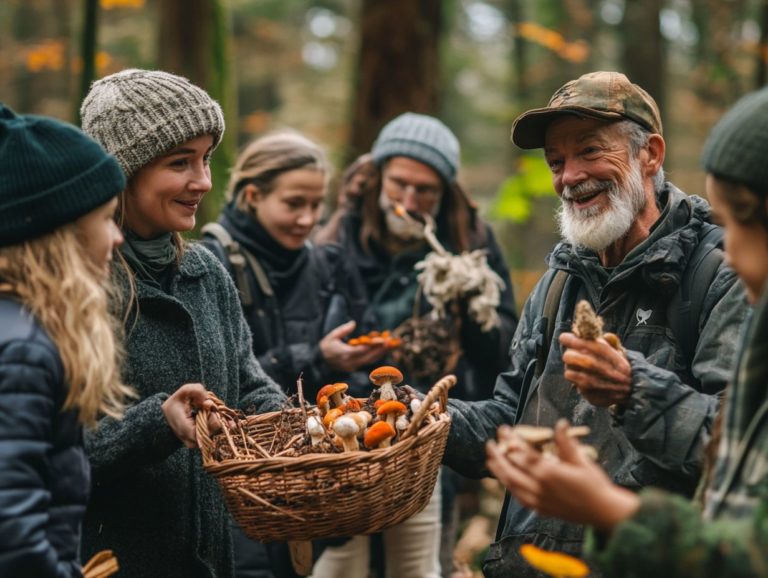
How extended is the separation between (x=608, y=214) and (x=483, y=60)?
19.1 meters

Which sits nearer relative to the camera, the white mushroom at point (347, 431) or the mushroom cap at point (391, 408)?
the white mushroom at point (347, 431)

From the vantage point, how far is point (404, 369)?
542cm

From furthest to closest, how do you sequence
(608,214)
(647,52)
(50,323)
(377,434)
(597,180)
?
(647,52) < (597,180) < (608,214) < (377,434) < (50,323)

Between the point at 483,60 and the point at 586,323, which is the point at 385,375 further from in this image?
the point at 483,60

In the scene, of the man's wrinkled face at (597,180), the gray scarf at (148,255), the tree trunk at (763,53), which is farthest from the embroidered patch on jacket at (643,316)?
the tree trunk at (763,53)

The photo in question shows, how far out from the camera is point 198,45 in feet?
23.1

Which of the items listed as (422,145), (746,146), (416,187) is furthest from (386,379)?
(422,145)

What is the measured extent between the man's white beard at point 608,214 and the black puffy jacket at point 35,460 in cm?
205

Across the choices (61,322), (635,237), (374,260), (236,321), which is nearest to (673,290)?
(635,237)

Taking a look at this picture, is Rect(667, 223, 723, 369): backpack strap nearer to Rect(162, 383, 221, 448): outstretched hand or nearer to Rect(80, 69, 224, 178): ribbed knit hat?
Rect(162, 383, 221, 448): outstretched hand

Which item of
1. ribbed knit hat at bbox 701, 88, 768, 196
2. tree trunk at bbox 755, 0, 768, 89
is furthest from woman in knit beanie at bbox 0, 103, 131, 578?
tree trunk at bbox 755, 0, 768, 89

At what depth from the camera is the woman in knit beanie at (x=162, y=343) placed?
296cm

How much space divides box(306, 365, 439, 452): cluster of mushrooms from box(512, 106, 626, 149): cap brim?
1.15m

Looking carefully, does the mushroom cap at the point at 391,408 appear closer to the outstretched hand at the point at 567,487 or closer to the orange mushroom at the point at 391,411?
the orange mushroom at the point at 391,411
